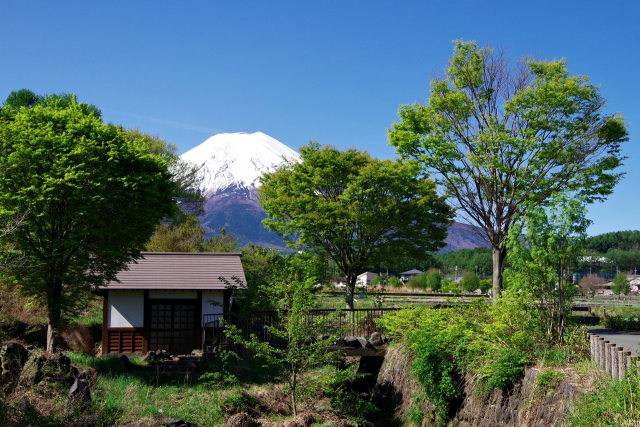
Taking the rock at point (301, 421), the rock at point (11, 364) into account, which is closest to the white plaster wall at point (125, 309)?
the rock at point (11, 364)

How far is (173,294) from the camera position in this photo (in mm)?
25891

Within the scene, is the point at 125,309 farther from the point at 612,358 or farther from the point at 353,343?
the point at 612,358

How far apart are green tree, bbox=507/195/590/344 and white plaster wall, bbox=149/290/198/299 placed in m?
16.5

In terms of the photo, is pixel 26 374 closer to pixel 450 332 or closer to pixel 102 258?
pixel 102 258

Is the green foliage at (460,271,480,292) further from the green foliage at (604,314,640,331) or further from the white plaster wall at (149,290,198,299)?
the green foliage at (604,314,640,331)

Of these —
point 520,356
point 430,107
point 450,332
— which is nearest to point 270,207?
point 430,107

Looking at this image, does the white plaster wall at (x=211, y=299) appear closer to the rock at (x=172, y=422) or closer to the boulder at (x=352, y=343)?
the boulder at (x=352, y=343)

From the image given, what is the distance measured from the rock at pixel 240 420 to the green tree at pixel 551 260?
8112 millimetres

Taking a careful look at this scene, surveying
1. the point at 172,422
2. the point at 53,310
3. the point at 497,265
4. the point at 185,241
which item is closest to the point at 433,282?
the point at 185,241

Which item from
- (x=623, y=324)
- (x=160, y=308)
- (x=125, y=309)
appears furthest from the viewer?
(x=160, y=308)

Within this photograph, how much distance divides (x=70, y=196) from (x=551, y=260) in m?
14.8

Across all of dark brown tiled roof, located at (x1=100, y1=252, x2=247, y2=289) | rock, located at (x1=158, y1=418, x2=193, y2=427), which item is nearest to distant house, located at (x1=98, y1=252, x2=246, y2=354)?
dark brown tiled roof, located at (x1=100, y1=252, x2=247, y2=289)

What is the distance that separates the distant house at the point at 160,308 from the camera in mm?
25297

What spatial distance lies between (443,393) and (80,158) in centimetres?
1342
